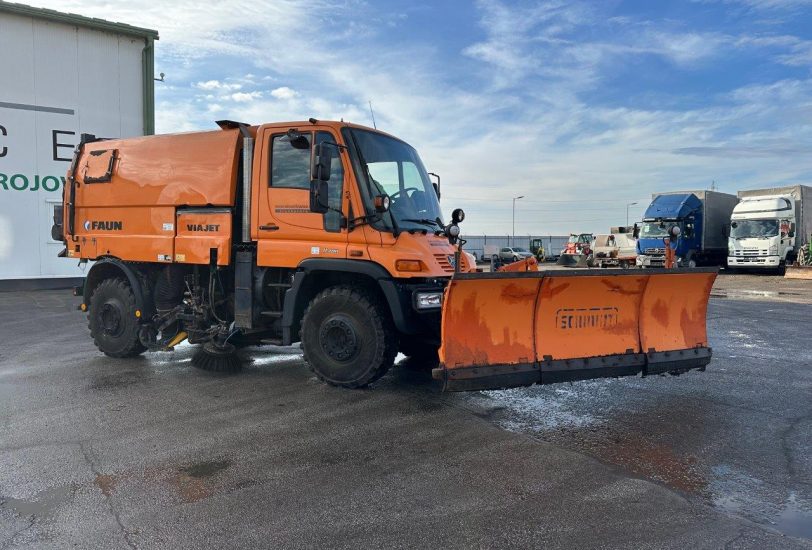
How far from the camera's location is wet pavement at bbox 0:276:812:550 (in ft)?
10.8

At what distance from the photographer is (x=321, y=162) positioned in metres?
5.72

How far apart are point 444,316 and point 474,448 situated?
1.16 meters

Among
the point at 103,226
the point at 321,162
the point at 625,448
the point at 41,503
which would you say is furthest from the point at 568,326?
the point at 103,226

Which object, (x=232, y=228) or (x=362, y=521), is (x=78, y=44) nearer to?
(x=232, y=228)

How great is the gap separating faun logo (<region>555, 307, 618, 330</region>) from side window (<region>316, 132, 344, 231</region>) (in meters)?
2.45

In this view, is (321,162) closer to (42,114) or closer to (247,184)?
(247,184)

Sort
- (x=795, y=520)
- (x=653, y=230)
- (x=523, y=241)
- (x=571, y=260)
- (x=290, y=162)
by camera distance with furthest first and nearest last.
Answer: (x=523, y=241) < (x=571, y=260) < (x=653, y=230) < (x=290, y=162) < (x=795, y=520)

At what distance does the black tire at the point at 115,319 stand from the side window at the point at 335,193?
3437 mm

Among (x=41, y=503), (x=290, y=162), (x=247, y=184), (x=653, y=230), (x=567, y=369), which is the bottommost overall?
(x=41, y=503)

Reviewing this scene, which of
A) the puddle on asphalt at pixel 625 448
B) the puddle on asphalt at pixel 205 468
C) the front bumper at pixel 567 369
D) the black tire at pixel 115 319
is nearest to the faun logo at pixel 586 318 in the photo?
the front bumper at pixel 567 369

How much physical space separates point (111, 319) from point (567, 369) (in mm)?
6246

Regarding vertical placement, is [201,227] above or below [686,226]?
below

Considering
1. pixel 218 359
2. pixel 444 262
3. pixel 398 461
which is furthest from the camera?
pixel 218 359

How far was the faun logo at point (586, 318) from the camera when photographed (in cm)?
554
